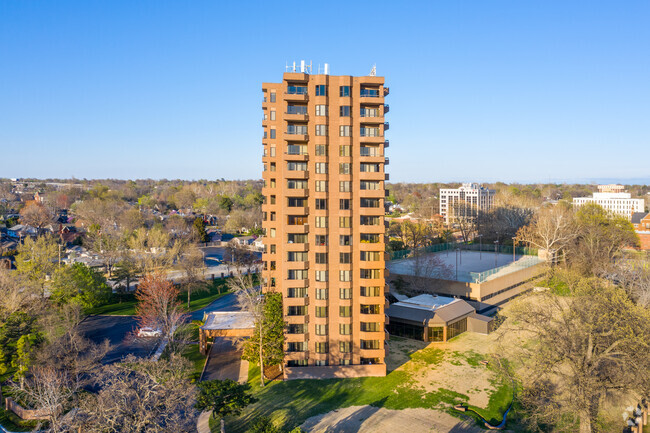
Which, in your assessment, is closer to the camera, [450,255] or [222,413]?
[222,413]

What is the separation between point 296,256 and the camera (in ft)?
116

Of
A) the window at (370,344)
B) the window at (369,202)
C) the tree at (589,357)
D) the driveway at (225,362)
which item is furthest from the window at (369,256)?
the driveway at (225,362)

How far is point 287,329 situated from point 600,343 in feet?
75.1

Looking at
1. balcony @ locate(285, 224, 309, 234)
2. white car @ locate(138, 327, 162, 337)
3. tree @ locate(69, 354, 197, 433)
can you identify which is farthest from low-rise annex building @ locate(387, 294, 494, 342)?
tree @ locate(69, 354, 197, 433)

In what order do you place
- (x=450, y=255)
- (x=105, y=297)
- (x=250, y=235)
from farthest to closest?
(x=250, y=235), (x=450, y=255), (x=105, y=297)

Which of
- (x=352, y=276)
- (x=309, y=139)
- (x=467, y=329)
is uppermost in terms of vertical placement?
(x=309, y=139)

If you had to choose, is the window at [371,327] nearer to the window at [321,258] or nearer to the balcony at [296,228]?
the window at [321,258]

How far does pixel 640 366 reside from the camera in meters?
23.8

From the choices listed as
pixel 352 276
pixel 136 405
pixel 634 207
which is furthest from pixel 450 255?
pixel 634 207

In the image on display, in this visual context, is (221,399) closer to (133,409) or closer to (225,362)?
(133,409)

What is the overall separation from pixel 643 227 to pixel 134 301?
120m

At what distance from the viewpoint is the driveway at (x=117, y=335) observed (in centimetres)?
3896

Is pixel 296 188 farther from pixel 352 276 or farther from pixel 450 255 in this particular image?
pixel 450 255

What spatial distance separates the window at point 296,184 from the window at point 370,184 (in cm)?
518
